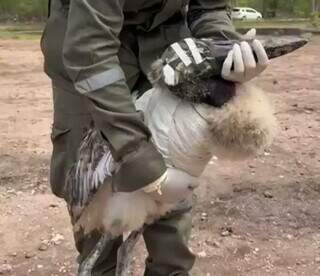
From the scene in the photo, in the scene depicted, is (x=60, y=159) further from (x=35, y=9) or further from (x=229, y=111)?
(x=35, y=9)

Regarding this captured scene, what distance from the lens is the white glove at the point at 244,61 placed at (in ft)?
5.29

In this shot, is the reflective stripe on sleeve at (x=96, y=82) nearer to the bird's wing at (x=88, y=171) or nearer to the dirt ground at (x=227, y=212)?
the bird's wing at (x=88, y=171)

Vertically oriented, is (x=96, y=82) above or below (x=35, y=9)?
above

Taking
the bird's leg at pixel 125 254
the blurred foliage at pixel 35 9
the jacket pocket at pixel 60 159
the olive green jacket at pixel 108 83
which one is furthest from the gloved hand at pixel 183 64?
the blurred foliage at pixel 35 9

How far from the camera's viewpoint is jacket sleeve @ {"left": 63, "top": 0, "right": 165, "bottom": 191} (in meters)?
1.63

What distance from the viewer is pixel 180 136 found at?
172 centimetres

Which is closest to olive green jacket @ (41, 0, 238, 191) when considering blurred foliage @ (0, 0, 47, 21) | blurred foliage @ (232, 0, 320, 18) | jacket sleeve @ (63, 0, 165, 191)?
jacket sleeve @ (63, 0, 165, 191)

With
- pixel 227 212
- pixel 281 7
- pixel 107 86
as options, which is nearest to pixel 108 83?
pixel 107 86

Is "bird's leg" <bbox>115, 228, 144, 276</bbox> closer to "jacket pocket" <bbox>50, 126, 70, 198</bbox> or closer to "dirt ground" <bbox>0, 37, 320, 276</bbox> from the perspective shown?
"jacket pocket" <bbox>50, 126, 70, 198</bbox>

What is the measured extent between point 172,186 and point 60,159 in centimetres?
42

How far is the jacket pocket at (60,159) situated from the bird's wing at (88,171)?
0.35 ft

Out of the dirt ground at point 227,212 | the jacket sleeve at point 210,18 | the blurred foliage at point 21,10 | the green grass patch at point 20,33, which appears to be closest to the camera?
the jacket sleeve at point 210,18

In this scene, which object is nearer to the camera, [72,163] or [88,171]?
[88,171]

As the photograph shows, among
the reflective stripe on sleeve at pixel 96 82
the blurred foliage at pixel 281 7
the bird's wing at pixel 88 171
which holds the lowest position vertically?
the blurred foliage at pixel 281 7
